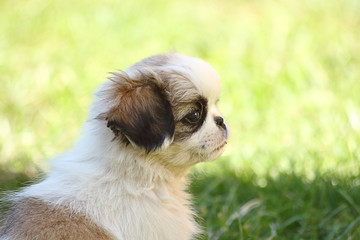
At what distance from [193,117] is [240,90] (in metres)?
3.52

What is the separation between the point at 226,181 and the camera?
5391 mm

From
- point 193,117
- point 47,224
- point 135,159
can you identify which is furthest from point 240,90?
point 47,224

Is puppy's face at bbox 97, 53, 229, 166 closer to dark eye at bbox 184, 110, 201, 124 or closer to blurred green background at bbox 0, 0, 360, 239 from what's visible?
dark eye at bbox 184, 110, 201, 124

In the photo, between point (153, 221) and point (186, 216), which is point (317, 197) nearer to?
point (186, 216)

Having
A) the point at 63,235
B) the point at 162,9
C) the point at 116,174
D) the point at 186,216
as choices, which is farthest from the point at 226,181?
the point at 162,9

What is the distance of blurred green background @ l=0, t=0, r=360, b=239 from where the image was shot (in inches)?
192

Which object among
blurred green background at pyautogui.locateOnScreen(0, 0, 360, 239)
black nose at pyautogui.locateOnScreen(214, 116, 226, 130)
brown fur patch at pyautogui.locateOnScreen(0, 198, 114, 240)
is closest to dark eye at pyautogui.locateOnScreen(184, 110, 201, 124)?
black nose at pyautogui.locateOnScreen(214, 116, 226, 130)

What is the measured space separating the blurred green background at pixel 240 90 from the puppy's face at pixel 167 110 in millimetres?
916

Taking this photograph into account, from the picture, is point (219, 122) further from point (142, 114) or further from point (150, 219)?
point (150, 219)

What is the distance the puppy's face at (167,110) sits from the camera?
3.39 metres

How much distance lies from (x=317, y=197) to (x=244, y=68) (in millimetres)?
2922

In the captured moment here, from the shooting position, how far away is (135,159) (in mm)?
3592

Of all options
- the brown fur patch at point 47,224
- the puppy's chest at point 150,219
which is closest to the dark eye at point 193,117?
the puppy's chest at point 150,219

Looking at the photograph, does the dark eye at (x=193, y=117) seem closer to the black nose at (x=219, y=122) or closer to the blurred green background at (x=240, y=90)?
the black nose at (x=219, y=122)
